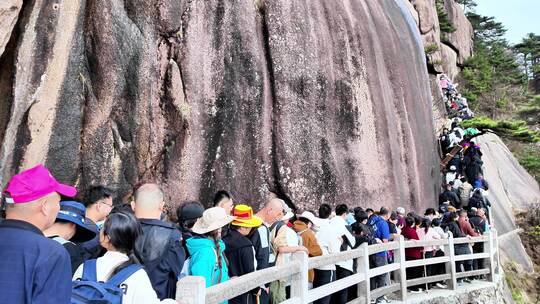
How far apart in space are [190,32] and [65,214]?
23.2 ft

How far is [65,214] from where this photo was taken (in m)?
3.18

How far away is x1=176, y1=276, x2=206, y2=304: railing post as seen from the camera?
2.97 metres

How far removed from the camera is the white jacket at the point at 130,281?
2.63 metres

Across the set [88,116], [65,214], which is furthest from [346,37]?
[65,214]

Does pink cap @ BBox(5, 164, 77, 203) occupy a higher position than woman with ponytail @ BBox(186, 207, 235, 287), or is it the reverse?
pink cap @ BBox(5, 164, 77, 203)

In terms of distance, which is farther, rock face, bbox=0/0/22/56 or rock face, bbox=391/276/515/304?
rock face, bbox=391/276/515/304

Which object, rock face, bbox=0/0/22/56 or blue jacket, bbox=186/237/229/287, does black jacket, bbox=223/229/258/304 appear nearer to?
blue jacket, bbox=186/237/229/287

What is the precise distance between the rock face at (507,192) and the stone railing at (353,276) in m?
7.31

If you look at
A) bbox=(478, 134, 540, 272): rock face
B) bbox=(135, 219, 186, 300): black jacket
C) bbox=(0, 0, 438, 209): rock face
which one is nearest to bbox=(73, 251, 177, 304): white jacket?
bbox=(135, 219, 186, 300): black jacket

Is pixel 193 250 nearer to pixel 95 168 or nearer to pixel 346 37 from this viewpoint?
pixel 95 168

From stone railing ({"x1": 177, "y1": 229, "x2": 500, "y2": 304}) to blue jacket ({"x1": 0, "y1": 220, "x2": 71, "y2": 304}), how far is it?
945 mm

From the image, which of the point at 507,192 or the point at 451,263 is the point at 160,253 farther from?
the point at 507,192

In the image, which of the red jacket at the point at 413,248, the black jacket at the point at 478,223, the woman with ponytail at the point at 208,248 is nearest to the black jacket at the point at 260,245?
the woman with ponytail at the point at 208,248

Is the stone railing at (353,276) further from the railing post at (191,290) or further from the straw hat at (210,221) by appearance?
the straw hat at (210,221)
